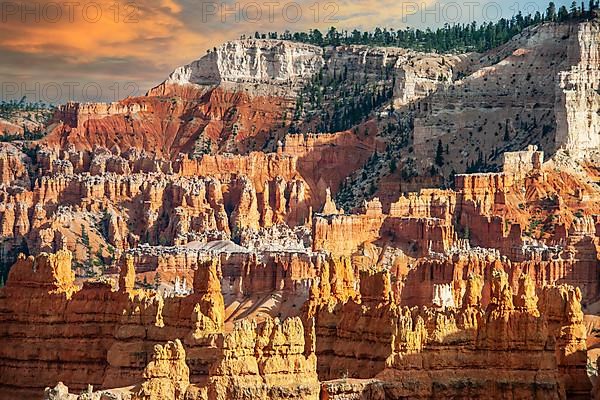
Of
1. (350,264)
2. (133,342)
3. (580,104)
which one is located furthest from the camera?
(580,104)

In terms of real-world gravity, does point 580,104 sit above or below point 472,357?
above

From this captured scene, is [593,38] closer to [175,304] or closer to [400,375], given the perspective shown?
[175,304]

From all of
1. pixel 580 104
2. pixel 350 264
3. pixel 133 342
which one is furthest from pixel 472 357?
pixel 580 104

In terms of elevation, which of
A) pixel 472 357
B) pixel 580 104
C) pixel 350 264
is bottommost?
pixel 472 357

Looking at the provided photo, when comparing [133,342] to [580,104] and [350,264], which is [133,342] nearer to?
[350,264]

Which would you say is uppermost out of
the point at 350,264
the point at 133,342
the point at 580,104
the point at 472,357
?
the point at 580,104

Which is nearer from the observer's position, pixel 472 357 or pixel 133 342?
pixel 472 357

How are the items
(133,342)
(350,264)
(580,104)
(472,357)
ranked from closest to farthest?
1. (472,357)
2. (133,342)
3. (350,264)
4. (580,104)

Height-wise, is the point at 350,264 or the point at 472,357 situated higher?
the point at 350,264

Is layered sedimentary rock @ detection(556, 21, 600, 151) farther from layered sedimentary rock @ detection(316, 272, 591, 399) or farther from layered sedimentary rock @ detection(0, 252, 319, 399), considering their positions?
layered sedimentary rock @ detection(316, 272, 591, 399)

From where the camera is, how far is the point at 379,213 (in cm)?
15125

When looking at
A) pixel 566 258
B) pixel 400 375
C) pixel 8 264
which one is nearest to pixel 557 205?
pixel 566 258

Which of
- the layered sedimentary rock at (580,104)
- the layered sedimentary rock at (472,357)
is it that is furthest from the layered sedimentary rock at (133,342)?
the layered sedimentary rock at (580,104)

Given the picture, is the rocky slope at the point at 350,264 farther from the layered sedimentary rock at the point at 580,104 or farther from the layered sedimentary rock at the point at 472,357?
the layered sedimentary rock at the point at 580,104
